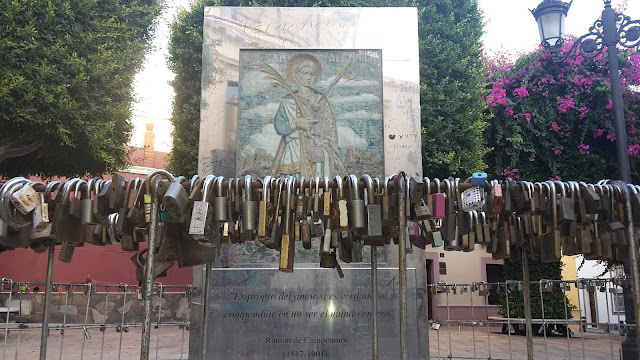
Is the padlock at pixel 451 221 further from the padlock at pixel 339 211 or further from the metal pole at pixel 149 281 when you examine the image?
the metal pole at pixel 149 281

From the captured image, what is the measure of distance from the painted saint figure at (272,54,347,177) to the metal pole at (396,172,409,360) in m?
4.12

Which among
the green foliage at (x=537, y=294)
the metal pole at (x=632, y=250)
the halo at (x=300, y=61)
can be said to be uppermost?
the halo at (x=300, y=61)

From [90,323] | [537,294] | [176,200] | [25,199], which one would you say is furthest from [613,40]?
[90,323]

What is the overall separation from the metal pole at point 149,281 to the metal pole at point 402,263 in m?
1.43

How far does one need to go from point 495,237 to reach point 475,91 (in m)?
11.0

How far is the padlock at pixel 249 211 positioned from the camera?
120 inches

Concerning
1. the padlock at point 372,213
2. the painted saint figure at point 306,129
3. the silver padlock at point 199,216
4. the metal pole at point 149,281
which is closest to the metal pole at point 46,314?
the metal pole at point 149,281

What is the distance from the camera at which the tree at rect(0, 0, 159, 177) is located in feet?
36.8

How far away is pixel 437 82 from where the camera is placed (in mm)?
14055

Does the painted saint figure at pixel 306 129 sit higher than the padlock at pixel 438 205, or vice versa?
the painted saint figure at pixel 306 129

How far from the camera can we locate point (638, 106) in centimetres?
1393

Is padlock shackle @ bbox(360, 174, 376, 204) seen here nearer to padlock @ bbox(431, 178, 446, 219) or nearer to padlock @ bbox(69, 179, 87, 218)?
padlock @ bbox(431, 178, 446, 219)

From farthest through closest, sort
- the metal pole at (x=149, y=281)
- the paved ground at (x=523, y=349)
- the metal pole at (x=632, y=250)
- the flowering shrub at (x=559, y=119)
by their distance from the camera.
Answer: the flowering shrub at (x=559, y=119)
the paved ground at (x=523, y=349)
the metal pole at (x=632, y=250)
the metal pole at (x=149, y=281)

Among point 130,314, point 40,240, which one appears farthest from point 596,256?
point 130,314
